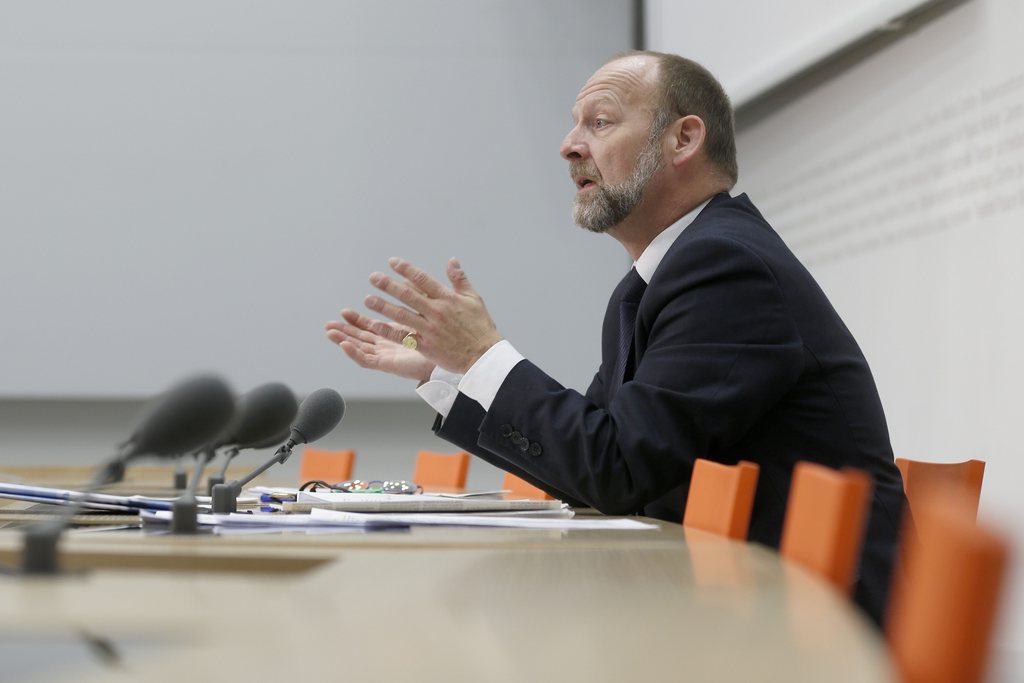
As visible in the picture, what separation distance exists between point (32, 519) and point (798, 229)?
3757 mm

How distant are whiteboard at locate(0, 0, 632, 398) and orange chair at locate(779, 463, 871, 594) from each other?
16.4 ft

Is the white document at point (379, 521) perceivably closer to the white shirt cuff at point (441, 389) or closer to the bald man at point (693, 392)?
the bald man at point (693, 392)

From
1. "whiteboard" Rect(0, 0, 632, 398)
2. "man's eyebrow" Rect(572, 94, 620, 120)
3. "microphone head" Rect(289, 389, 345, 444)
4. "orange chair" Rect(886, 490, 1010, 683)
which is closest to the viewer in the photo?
"orange chair" Rect(886, 490, 1010, 683)

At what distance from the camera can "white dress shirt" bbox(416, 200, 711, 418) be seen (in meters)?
1.86

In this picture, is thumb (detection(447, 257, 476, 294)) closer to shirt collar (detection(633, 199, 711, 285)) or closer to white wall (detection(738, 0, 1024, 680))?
shirt collar (detection(633, 199, 711, 285))

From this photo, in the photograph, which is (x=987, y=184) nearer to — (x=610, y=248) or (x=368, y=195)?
(x=610, y=248)

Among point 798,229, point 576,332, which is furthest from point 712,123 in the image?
point 576,332

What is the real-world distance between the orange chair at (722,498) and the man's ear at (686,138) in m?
A: 0.88

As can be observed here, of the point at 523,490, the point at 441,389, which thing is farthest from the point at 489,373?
the point at 523,490

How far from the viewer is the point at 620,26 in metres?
6.24

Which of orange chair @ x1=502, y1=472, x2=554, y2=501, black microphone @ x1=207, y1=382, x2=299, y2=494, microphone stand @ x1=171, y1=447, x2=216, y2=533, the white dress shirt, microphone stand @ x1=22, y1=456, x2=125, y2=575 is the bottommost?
orange chair @ x1=502, y1=472, x2=554, y2=501

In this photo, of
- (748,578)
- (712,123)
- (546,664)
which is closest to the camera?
(546,664)

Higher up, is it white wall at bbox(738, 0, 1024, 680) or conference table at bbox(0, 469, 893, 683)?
white wall at bbox(738, 0, 1024, 680)

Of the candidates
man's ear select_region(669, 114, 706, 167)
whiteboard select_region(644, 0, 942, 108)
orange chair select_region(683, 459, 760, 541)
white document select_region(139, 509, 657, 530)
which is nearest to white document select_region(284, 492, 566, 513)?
white document select_region(139, 509, 657, 530)
